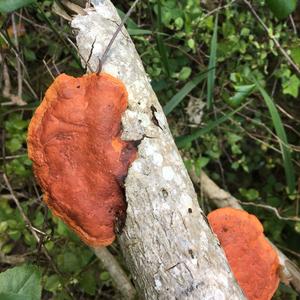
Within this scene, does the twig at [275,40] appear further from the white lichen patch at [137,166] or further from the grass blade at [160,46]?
the white lichen patch at [137,166]

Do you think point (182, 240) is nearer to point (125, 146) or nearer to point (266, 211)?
point (125, 146)

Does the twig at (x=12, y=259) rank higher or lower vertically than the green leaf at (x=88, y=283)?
lower

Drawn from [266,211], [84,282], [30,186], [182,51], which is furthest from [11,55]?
[266,211]

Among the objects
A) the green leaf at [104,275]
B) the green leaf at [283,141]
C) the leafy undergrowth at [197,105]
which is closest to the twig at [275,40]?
the leafy undergrowth at [197,105]

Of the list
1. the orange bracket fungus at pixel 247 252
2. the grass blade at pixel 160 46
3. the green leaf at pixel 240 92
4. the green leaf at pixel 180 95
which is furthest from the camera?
the green leaf at pixel 180 95

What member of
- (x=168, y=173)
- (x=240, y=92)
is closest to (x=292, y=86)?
(x=240, y=92)
